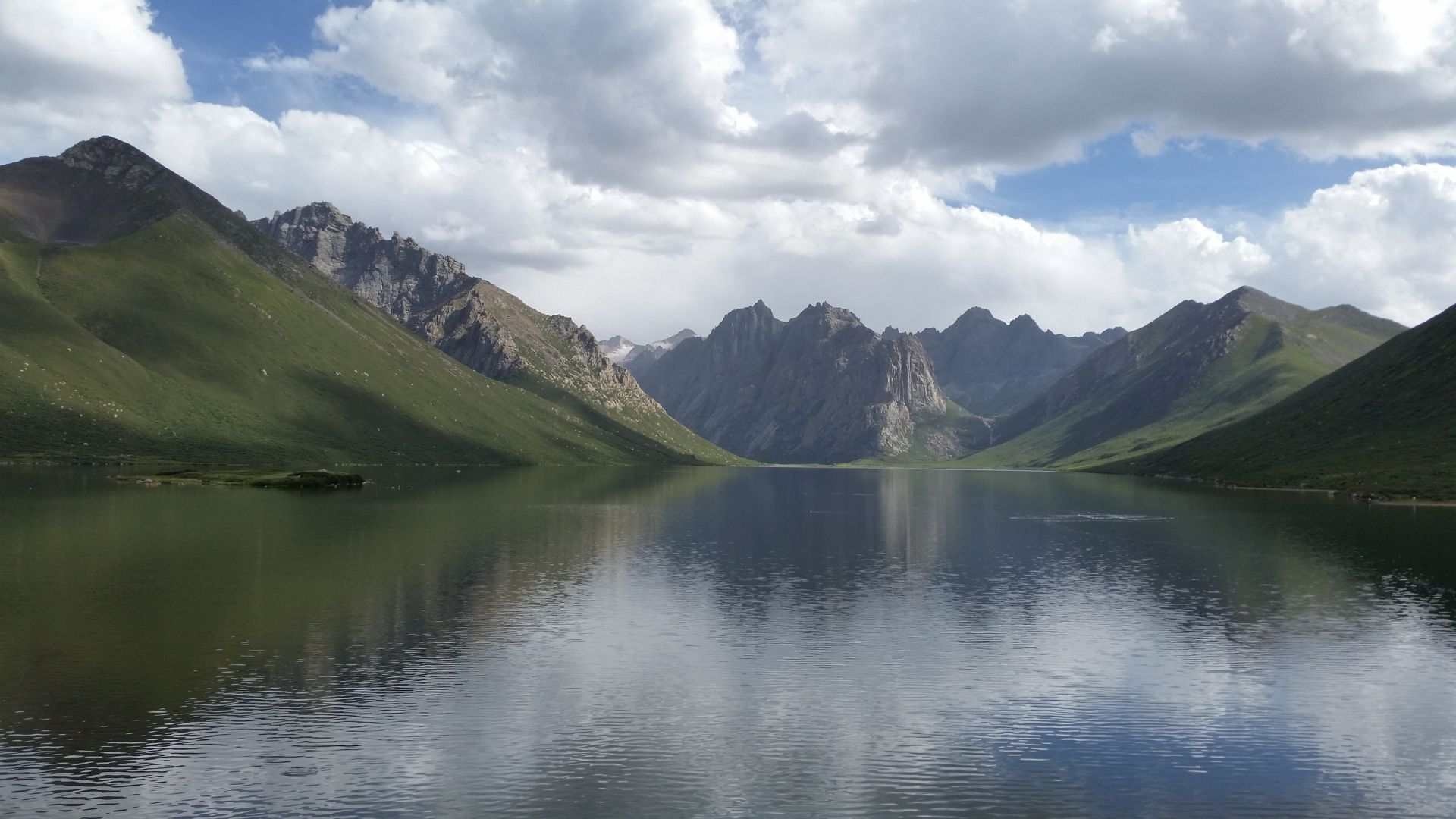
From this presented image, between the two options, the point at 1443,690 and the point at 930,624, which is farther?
the point at 930,624

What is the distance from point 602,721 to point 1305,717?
35021 millimetres

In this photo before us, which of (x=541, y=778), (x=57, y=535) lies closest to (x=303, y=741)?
(x=541, y=778)

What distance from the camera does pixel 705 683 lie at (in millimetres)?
59750

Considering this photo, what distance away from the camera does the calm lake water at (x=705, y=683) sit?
4181cm

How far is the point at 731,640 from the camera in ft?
236

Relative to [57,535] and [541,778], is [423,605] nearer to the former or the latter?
[541,778]

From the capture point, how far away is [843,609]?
281 feet

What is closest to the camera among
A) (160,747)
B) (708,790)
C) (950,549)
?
(708,790)

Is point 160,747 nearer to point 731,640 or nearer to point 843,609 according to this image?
point 731,640

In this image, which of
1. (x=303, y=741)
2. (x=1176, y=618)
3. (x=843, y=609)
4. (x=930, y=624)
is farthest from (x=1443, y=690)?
(x=303, y=741)

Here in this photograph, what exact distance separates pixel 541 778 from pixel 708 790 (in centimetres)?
685

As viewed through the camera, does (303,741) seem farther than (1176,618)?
No

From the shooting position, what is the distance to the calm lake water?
41812 mm

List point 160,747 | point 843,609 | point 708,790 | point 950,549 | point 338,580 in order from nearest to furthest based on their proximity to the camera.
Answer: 1. point 708,790
2. point 160,747
3. point 843,609
4. point 338,580
5. point 950,549
